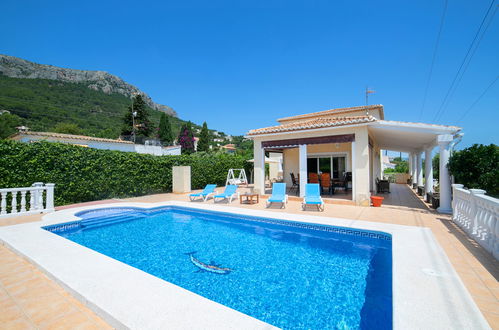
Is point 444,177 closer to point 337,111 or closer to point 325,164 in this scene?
point 325,164

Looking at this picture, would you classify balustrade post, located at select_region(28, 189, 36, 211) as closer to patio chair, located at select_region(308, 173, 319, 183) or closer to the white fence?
patio chair, located at select_region(308, 173, 319, 183)

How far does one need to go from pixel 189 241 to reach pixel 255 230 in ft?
7.99

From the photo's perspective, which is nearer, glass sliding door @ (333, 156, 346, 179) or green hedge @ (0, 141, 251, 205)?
green hedge @ (0, 141, 251, 205)

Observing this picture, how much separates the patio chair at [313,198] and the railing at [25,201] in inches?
452

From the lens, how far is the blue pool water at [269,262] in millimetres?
3945

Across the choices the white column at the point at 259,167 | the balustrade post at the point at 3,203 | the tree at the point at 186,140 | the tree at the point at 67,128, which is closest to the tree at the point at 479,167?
the white column at the point at 259,167

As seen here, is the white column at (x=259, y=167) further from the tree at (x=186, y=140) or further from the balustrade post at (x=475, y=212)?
the tree at (x=186, y=140)

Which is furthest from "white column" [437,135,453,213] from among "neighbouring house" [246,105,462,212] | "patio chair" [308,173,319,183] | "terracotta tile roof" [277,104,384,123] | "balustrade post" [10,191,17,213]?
"balustrade post" [10,191,17,213]

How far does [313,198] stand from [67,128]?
52476 millimetres

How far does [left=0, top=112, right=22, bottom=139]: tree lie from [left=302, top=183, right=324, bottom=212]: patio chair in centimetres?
4827

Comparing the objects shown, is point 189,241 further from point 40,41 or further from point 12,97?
point 40,41

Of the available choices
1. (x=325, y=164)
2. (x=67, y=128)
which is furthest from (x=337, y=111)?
(x=67, y=128)

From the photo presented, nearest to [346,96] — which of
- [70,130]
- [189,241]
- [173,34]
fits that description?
[173,34]

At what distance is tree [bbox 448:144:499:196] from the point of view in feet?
25.8
